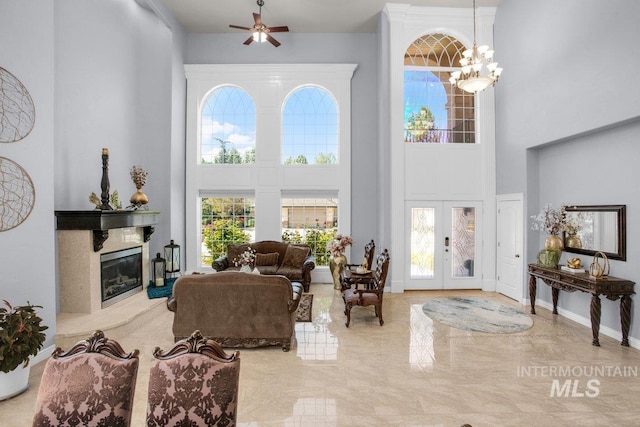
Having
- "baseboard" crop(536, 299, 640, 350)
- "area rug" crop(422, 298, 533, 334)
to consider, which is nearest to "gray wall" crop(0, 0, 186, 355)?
"area rug" crop(422, 298, 533, 334)

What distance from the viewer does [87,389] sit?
170 cm

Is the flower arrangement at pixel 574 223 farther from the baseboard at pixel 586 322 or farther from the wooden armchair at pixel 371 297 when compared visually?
the wooden armchair at pixel 371 297

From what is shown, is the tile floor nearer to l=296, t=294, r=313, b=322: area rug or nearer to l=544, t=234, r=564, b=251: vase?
l=296, t=294, r=313, b=322: area rug

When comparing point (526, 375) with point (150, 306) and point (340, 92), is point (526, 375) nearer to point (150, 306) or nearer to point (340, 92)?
point (150, 306)

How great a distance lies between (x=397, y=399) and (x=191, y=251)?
6212 mm

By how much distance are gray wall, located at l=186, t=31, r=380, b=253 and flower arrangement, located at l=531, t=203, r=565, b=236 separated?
3304mm

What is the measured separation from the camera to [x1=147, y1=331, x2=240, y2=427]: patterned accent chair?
1.69 m

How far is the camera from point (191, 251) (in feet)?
26.4

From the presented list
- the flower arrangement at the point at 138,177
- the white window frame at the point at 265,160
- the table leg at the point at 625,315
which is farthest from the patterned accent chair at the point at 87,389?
the white window frame at the point at 265,160

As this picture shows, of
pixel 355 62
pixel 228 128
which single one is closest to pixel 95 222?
pixel 228 128

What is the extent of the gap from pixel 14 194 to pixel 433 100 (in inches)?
290

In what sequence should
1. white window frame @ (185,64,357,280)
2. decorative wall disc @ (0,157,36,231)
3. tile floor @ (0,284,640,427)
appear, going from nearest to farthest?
tile floor @ (0,284,640,427), decorative wall disc @ (0,157,36,231), white window frame @ (185,64,357,280)

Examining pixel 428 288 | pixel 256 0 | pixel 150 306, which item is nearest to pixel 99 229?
pixel 150 306

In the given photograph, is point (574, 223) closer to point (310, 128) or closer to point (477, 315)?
point (477, 315)
